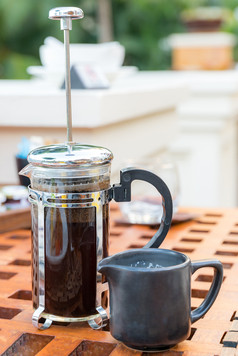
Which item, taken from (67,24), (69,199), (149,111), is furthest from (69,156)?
(149,111)

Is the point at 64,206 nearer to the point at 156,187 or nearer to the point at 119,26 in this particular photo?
the point at 156,187

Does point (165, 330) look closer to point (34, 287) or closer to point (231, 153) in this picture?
point (34, 287)

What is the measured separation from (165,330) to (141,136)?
61.9 inches

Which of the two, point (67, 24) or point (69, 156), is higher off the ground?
point (67, 24)

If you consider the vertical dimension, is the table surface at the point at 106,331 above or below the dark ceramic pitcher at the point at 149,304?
below

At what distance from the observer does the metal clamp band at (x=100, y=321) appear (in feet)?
2.34

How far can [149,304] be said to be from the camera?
631mm

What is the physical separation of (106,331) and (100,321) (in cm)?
1

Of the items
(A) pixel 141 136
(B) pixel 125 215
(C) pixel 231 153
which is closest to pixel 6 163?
(A) pixel 141 136

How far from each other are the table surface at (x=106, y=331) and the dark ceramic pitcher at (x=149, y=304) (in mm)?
23

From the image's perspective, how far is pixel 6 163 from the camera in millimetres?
1908

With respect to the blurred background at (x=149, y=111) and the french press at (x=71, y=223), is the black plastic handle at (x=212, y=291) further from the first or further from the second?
the blurred background at (x=149, y=111)

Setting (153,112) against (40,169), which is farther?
(153,112)

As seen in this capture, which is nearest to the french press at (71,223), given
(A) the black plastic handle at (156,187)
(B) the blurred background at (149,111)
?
(A) the black plastic handle at (156,187)
